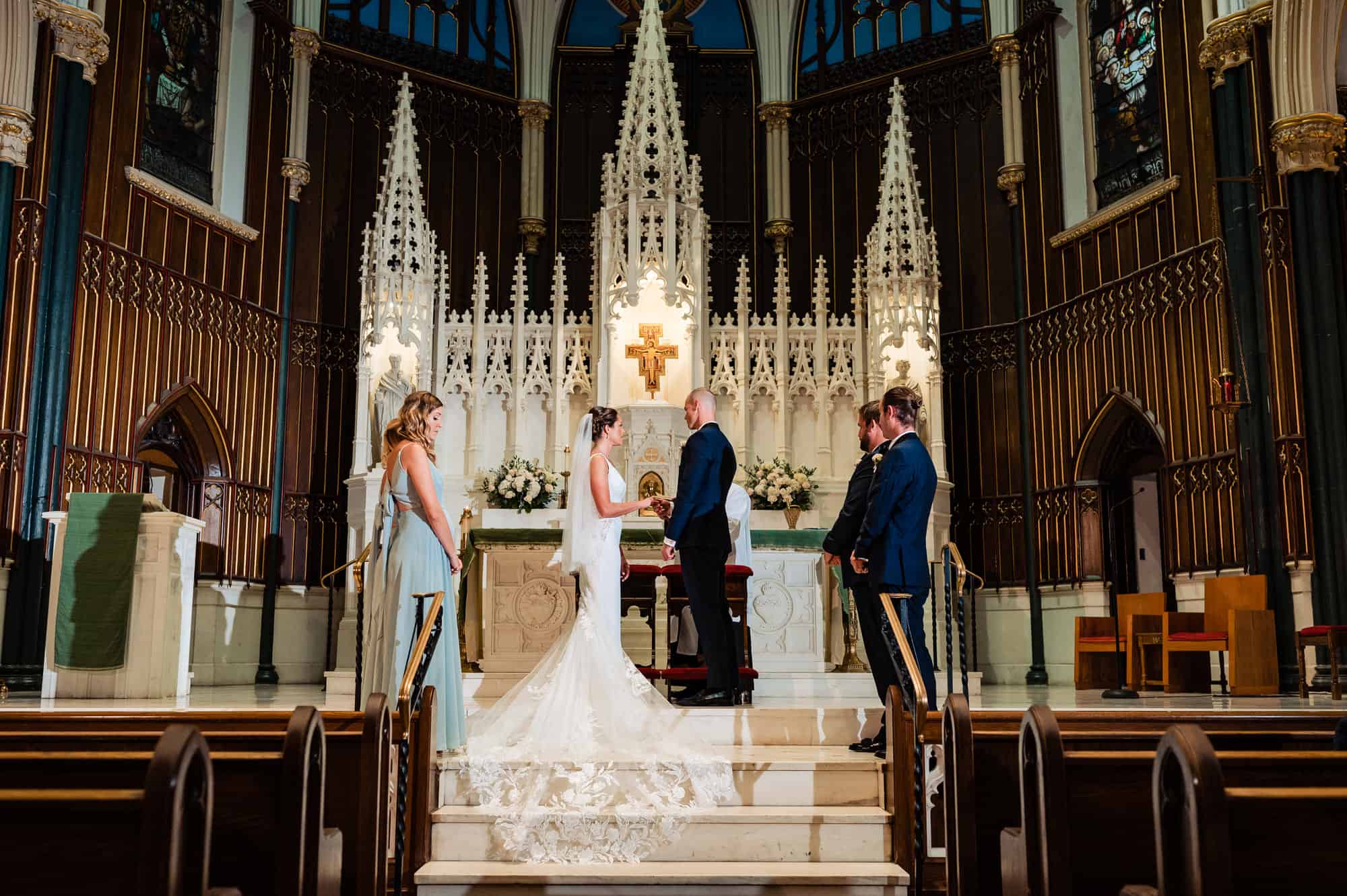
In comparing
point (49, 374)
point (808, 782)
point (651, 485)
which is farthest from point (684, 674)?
point (49, 374)

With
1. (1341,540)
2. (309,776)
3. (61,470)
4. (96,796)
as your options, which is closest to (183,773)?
(96,796)

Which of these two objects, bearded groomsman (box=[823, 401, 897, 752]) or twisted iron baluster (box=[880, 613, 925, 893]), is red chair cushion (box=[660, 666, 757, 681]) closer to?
bearded groomsman (box=[823, 401, 897, 752])

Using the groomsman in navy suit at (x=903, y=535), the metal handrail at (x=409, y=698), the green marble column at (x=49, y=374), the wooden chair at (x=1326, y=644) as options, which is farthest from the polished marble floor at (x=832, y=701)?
the metal handrail at (x=409, y=698)

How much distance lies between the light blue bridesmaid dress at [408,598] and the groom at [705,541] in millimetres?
1241

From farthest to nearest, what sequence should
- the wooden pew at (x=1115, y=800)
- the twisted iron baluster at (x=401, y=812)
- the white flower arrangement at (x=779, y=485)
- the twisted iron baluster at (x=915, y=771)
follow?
the white flower arrangement at (x=779, y=485) < the twisted iron baluster at (x=915, y=771) < the twisted iron baluster at (x=401, y=812) < the wooden pew at (x=1115, y=800)

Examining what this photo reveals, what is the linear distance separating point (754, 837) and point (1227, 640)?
5.23m

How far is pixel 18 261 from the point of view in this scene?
9.45 meters

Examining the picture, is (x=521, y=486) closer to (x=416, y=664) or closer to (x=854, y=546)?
(x=854, y=546)

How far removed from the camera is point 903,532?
18.8 ft

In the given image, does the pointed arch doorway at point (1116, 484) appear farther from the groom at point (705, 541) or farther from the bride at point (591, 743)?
the bride at point (591, 743)

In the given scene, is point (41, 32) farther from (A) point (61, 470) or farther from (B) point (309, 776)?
(B) point (309, 776)

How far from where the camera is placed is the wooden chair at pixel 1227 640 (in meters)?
8.77

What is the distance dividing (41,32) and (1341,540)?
417 inches

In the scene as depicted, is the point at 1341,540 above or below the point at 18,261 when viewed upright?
below
